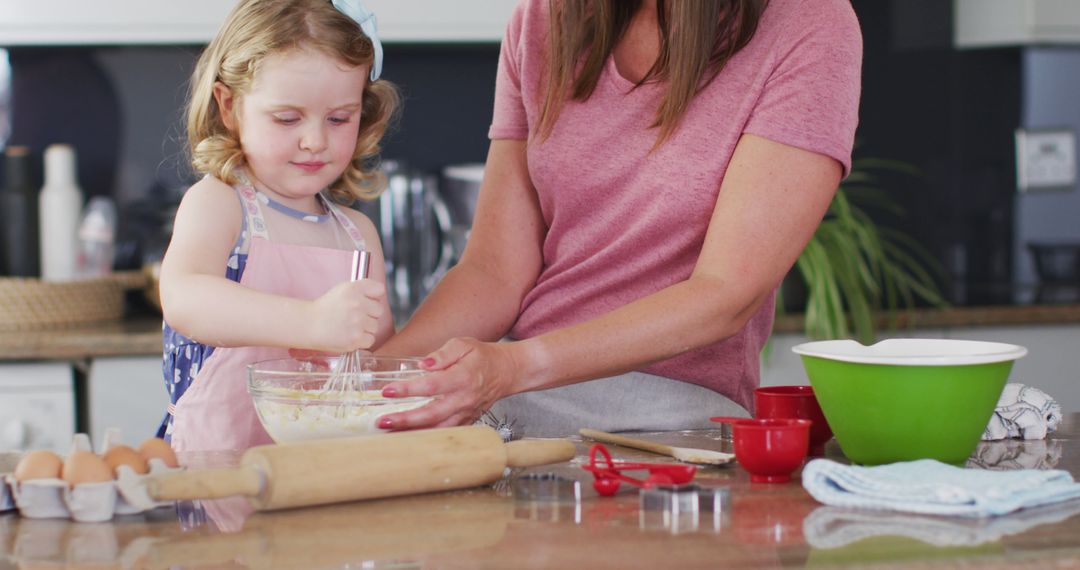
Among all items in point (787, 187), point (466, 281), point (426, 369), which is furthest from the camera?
point (466, 281)

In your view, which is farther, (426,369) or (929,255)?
(929,255)

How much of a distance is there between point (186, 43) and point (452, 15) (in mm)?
621

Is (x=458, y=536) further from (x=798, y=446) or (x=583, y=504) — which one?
(x=798, y=446)

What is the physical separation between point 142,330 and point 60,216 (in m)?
0.45

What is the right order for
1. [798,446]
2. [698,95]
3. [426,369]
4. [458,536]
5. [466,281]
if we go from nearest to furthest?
1. [458,536]
2. [798,446]
3. [426,369]
4. [698,95]
5. [466,281]

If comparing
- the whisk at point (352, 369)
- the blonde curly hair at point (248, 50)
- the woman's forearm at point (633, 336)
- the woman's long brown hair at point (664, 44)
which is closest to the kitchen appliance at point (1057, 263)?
the woman's long brown hair at point (664, 44)

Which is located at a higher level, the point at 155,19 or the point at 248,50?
the point at 155,19

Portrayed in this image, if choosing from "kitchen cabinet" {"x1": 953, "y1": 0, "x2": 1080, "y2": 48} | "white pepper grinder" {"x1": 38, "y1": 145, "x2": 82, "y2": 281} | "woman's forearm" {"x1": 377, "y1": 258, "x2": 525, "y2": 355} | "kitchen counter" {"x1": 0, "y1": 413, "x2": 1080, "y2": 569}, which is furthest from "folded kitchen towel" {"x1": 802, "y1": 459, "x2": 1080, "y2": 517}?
"white pepper grinder" {"x1": 38, "y1": 145, "x2": 82, "y2": 281}

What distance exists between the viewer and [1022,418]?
127cm

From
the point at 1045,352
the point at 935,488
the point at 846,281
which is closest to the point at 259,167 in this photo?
the point at 935,488

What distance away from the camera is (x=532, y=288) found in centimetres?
169

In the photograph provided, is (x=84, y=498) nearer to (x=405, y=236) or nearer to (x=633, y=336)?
(x=633, y=336)

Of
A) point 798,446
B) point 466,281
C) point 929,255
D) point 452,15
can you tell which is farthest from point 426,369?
point 929,255

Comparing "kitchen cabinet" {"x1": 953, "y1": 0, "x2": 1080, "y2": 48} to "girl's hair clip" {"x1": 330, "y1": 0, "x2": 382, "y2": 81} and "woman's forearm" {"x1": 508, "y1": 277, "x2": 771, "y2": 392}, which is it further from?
"girl's hair clip" {"x1": 330, "y1": 0, "x2": 382, "y2": 81}
